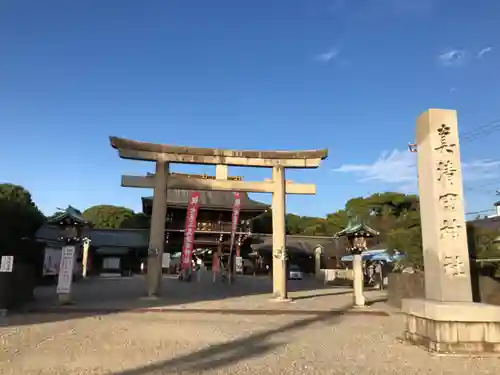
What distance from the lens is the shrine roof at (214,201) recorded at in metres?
34.4

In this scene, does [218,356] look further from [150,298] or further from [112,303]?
[150,298]

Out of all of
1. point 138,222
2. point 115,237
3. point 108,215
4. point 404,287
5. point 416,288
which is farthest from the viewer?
point 108,215

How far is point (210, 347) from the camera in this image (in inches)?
302

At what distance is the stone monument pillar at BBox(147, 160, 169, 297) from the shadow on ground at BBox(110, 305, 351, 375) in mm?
8388

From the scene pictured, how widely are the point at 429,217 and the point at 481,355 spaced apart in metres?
2.53

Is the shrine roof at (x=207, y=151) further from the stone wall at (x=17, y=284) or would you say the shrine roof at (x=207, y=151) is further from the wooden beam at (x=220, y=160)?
the stone wall at (x=17, y=284)

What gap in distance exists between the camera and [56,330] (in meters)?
9.31

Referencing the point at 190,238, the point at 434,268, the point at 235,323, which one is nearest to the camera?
the point at 434,268

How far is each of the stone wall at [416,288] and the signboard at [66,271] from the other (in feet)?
38.9

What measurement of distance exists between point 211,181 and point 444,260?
478 inches

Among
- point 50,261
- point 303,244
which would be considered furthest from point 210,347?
point 303,244

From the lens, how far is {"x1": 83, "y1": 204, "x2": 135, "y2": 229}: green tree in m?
52.8

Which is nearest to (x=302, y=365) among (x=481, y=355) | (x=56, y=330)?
(x=481, y=355)

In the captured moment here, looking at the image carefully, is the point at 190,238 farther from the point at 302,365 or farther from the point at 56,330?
the point at 302,365
